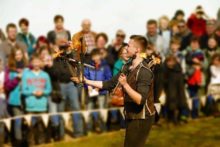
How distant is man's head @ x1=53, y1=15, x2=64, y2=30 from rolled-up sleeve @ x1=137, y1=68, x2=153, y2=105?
720 cm

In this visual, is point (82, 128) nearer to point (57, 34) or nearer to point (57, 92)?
point (57, 92)

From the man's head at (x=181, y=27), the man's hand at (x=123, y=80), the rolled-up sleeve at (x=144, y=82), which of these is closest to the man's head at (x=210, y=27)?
the man's head at (x=181, y=27)

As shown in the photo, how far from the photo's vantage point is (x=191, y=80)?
1744 cm

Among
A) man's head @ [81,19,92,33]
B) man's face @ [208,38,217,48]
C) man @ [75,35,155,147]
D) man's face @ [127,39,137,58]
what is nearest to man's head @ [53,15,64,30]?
man's head @ [81,19,92,33]

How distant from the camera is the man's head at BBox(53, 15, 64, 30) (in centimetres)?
1608

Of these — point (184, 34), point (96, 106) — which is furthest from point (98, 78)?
point (184, 34)

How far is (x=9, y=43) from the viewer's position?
50.1ft

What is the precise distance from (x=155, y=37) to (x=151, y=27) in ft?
1.02

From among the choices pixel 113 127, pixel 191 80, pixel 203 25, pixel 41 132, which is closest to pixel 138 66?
pixel 41 132

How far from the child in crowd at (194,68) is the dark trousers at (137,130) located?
26.9 ft

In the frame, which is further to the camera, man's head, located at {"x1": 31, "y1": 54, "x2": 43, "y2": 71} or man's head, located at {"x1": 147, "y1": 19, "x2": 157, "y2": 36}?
man's head, located at {"x1": 147, "y1": 19, "x2": 157, "y2": 36}

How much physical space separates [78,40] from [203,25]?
994 cm

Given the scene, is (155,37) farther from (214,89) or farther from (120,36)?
(214,89)

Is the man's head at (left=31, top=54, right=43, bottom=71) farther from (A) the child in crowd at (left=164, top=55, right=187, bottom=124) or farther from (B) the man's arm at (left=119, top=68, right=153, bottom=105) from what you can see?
(B) the man's arm at (left=119, top=68, right=153, bottom=105)
